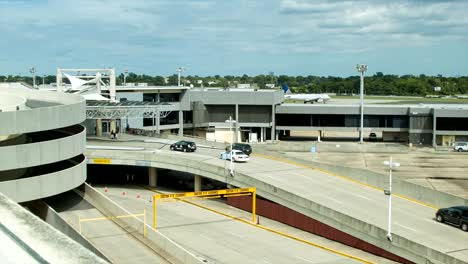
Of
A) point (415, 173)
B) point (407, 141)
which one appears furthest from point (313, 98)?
point (415, 173)

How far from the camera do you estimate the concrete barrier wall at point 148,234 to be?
31661 millimetres

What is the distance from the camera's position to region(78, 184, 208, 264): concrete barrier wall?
1246 inches

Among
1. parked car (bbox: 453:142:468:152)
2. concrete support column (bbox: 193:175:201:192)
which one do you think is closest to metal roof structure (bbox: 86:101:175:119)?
concrete support column (bbox: 193:175:201:192)

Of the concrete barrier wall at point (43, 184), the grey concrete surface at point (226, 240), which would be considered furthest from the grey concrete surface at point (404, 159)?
the concrete barrier wall at point (43, 184)

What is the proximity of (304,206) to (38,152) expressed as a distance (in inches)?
751

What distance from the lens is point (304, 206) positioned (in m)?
39.6

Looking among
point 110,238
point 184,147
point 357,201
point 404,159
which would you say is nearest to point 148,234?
point 110,238

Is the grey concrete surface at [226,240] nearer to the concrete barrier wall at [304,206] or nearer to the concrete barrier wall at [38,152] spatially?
the concrete barrier wall at [304,206]

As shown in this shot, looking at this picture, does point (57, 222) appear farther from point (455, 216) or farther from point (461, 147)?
point (461, 147)

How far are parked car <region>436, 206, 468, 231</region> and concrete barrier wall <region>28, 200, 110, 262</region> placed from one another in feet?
68.3

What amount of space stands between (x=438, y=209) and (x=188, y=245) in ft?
58.2

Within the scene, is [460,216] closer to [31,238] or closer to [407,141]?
[31,238]

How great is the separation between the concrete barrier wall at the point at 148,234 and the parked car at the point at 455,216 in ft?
51.3

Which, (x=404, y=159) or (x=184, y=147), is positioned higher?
(x=184, y=147)
